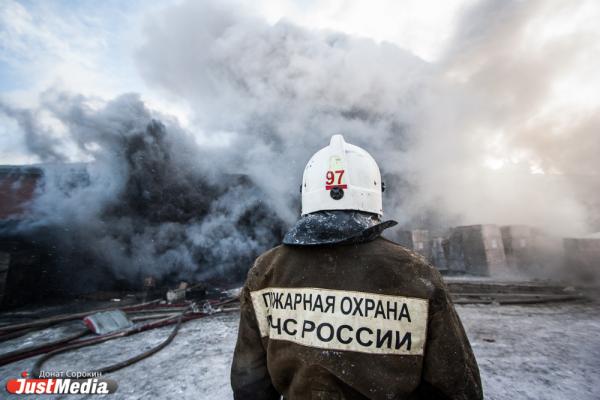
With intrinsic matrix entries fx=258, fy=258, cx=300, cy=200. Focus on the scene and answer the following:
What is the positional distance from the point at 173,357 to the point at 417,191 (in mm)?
12024

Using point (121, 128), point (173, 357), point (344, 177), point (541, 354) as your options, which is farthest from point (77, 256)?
point (541, 354)

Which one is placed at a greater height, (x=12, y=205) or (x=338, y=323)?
(x=12, y=205)

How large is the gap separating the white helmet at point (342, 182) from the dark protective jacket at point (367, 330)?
0.87ft

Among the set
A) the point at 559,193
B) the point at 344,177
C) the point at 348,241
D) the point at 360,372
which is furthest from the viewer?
the point at 559,193

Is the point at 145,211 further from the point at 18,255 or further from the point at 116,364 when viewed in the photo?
the point at 116,364

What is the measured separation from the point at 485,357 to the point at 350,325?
3.33 metres

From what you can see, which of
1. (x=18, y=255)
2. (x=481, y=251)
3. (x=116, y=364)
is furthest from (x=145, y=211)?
(x=481, y=251)

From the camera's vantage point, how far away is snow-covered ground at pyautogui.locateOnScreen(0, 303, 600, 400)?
8.50 feet

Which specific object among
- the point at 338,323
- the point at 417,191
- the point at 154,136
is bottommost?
the point at 338,323

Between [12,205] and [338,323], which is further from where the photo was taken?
[12,205]

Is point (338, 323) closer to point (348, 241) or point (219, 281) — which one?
point (348, 241)

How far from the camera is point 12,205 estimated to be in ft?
27.5

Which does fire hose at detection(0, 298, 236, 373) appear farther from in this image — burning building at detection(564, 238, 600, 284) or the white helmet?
burning building at detection(564, 238, 600, 284)

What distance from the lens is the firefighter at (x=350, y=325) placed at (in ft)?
3.19
